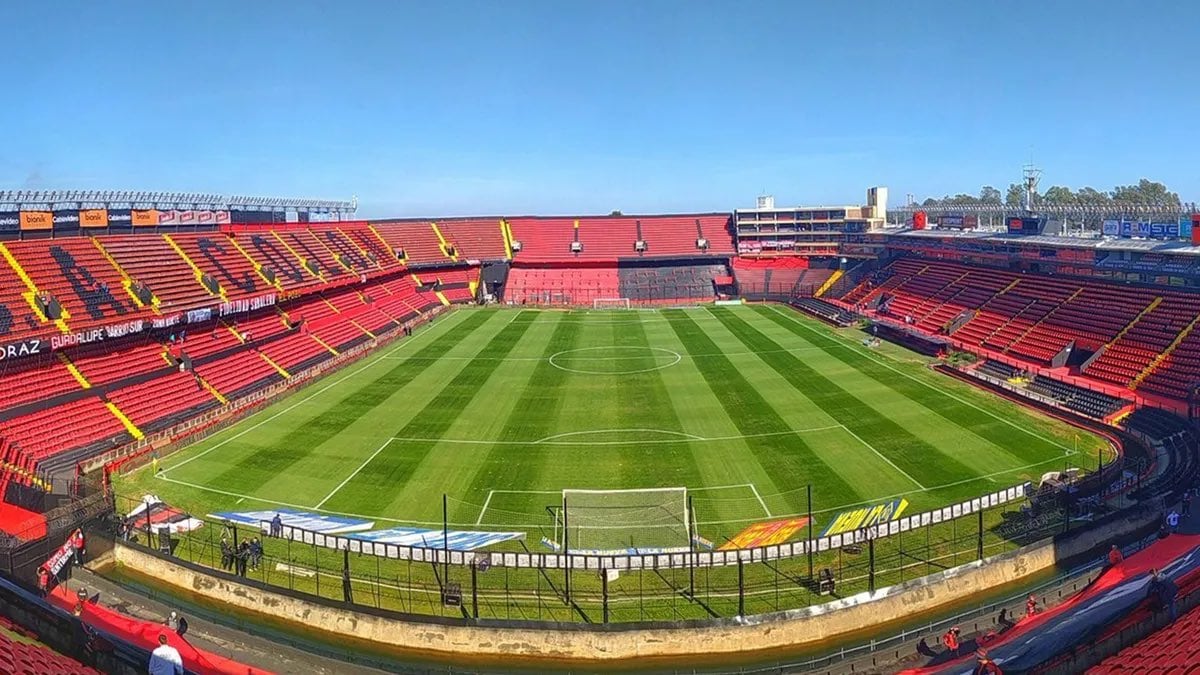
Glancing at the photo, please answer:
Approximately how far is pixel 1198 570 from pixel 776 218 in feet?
256

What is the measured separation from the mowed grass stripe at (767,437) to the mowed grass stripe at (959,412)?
7.42 meters

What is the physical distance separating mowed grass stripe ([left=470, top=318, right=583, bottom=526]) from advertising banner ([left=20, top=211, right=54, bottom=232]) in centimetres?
3105

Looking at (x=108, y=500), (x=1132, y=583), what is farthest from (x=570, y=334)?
(x=1132, y=583)

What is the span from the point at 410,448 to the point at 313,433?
18.5 ft

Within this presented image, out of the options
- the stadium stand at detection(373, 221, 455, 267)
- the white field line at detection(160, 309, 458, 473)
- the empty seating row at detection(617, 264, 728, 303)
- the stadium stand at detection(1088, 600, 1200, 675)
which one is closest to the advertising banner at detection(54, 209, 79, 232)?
the white field line at detection(160, 309, 458, 473)

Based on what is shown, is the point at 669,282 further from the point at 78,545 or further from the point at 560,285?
the point at 78,545

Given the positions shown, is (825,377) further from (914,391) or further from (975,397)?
(975,397)

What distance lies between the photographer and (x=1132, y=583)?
20.0m

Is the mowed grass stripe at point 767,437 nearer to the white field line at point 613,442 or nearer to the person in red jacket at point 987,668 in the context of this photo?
the white field line at point 613,442

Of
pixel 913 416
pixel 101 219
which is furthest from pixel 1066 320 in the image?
pixel 101 219

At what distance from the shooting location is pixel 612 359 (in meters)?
53.8

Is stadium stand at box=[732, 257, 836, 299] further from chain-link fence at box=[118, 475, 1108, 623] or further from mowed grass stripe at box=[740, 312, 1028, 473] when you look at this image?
chain-link fence at box=[118, 475, 1108, 623]

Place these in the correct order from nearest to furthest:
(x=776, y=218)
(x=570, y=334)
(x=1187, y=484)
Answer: (x=1187, y=484) → (x=570, y=334) → (x=776, y=218)

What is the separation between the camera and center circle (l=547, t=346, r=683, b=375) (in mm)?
50469
